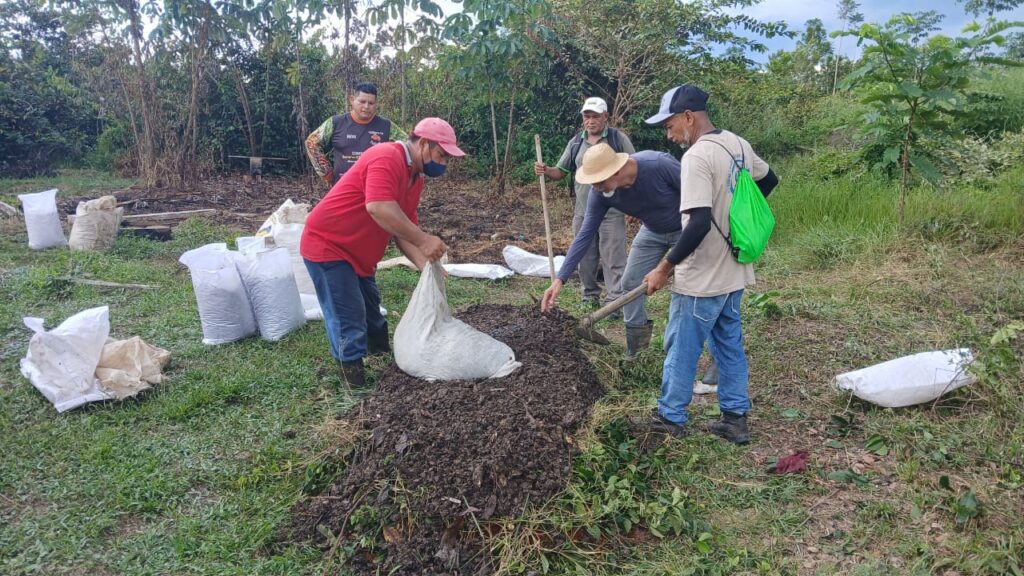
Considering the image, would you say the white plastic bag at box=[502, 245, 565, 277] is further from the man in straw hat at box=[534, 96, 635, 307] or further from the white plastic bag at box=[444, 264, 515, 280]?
the man in straw hat at box=[534, 96, 635, 307]

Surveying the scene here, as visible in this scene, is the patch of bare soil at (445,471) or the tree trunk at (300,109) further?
the tree trunk at (300,109)

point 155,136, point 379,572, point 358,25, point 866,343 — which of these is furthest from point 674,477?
point 155,136

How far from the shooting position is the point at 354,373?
11.9ft

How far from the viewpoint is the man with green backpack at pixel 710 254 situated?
275cm

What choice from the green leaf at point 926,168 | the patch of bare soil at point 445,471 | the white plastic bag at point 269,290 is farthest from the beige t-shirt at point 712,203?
the green leaf at point 926,168

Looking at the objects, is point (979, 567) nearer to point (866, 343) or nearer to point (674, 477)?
point (674, 477)

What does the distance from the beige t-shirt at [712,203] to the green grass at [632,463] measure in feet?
2.32

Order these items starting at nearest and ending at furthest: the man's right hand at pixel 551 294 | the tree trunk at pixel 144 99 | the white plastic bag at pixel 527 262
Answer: the man's right hand at pixel 551 294 < the white plastic bag at pixel 527 262 < the tree trunk at pixel 144 99

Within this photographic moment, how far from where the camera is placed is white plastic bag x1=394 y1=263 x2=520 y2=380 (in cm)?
320

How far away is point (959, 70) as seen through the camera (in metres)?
5.15

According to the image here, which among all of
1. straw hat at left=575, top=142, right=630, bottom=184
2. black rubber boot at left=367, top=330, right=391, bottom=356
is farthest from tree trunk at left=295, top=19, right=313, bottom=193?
straw hat at left=575, top=142, right=630, bottom=184

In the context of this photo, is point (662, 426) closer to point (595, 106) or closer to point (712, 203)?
point (712, 203)

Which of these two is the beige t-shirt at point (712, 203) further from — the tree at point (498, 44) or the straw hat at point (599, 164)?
the tree at point (498, 44)

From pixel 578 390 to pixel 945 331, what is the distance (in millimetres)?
2638
